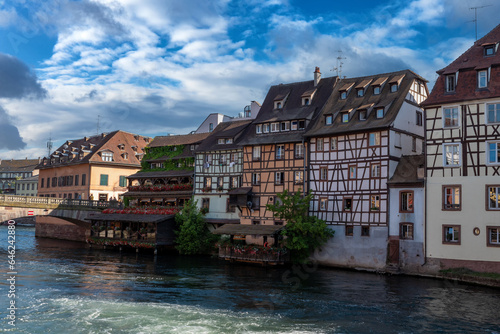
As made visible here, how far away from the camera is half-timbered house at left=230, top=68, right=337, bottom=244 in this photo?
42.3 meters

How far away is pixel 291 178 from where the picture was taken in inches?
1665

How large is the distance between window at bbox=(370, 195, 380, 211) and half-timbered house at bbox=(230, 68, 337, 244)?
601 cm

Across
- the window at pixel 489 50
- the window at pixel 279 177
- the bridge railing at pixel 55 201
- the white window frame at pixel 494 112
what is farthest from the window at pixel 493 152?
the bridge railing at pixel 55 201

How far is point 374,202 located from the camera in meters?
37.1

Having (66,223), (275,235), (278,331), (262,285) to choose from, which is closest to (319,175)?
(275,235)

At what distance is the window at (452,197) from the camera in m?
32.4

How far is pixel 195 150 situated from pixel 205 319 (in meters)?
30.5

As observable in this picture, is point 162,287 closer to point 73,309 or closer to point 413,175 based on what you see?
point 73,309

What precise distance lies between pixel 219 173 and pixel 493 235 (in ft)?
83.3

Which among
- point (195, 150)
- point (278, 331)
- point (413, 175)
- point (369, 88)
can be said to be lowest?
point (278, 331)

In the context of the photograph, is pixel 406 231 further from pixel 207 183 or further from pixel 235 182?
pixel 207 183

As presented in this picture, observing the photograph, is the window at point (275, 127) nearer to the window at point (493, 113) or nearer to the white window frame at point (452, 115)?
the white window frame at point (452, 115)

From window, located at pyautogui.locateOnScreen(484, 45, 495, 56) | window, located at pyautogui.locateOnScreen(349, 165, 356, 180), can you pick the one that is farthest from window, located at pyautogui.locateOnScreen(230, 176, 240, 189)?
window, located at pyautogui.locateOnScreen(484, 45, 495, 56)

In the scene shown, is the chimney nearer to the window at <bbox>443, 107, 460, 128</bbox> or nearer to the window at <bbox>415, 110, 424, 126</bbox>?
the window at <bbox>415, 110, 424, 126</bbox>
